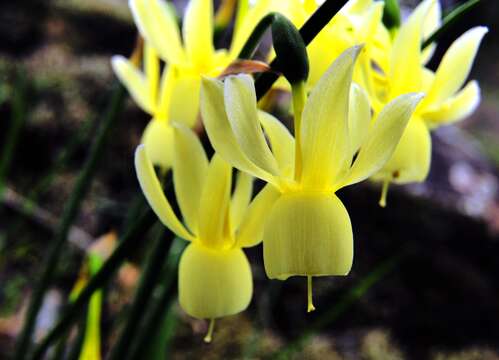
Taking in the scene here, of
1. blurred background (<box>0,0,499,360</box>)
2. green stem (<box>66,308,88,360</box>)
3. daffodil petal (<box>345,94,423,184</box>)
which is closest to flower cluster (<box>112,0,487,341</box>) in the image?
daffodil petal (<box>345,94,423,184</box>)

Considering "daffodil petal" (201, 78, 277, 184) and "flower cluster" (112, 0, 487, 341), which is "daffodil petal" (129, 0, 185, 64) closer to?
"flower cluster" (112, 0, 487, 341)

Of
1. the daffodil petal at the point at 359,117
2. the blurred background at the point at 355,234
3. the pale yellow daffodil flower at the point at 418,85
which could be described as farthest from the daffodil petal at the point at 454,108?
the blurred background at the point at 355,234

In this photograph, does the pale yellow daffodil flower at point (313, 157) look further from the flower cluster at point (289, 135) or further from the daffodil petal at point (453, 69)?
the daffodil petal at point (453, 69)

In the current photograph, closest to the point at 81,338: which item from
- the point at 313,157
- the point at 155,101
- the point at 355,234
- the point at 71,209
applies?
the point at 71,209

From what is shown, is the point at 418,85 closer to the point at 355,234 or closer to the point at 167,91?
the point at 167,91

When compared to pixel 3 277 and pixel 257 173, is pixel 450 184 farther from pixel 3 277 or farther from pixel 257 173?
pixel 257 173

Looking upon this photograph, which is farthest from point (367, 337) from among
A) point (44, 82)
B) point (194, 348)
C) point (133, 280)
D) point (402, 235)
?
point (44, 82)

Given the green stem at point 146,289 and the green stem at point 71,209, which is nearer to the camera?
the green stem at point 146,289
